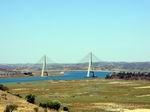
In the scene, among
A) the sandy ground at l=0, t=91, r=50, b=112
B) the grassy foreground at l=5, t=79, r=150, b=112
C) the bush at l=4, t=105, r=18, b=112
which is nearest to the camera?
the bush at l=4, t=105, r=18, b=112

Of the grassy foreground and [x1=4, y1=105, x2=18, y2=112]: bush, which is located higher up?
[x1=4, y1=105, x2=18, y2=112]: bush

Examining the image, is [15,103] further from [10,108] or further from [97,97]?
[97,97]

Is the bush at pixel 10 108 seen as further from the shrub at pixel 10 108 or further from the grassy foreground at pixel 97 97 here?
the grassy foreground at pixel 97 97

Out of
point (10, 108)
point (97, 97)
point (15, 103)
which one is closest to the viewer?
point (10, 108)

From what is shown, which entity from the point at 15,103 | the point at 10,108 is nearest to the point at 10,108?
the point at 10,108

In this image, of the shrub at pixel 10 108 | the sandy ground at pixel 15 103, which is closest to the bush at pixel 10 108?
the shrub at pixel 10 108

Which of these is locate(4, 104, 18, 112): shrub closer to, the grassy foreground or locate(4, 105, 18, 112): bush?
locate(4, 105, 18, 112): bush

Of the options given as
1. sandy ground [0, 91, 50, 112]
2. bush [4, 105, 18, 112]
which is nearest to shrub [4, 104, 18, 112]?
bush [4, 105, 18, 112]

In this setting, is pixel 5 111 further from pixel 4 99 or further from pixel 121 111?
pixel 121 111

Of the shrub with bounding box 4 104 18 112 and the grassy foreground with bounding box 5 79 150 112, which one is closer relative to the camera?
the shrub with bounding box 4 104 18 112

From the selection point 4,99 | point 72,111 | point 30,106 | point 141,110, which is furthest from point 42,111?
point 141,110

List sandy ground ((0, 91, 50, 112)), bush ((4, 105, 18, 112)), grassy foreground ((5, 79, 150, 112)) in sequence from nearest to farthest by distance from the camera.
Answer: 1. bush ((4, 105, 18, 112))
2. sandy ground ((0, 91, 50, 112))
3. grassy foreground ((5, 79, 150, 112))
